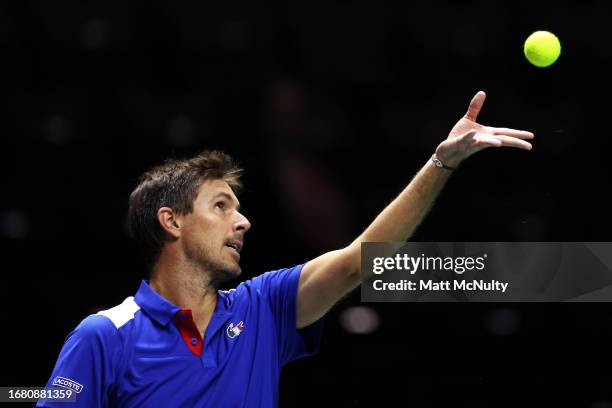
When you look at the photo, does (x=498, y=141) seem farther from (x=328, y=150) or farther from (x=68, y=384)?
(x=328, y=150)

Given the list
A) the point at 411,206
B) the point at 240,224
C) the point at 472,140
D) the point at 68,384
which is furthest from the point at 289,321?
the point at 472,140

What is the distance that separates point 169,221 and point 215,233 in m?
0.22

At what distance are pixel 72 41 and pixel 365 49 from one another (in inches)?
78.4

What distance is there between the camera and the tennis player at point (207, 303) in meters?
3.31

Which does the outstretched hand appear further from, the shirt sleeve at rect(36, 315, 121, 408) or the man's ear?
the shirt sleeve at rect(36, 315, 121, 408)

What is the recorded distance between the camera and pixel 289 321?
11.9ft

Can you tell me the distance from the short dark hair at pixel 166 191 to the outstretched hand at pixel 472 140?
1.00 meters

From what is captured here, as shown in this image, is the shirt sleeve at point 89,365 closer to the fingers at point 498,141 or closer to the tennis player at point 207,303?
the tennis player at point 207,303

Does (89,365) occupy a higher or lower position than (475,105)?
lower

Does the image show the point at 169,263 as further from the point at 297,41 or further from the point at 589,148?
the point at 589,148

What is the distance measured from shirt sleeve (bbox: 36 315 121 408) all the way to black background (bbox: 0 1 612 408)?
93.7 inches

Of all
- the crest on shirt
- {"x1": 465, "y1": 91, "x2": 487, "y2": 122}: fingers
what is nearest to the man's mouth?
the crest on shirt

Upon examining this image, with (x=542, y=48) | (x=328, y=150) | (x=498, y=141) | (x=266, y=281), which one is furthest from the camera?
(x=328, y=150)

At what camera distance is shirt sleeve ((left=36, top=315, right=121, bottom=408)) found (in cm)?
326
